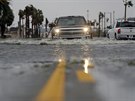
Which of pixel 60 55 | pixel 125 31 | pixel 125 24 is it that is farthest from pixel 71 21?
pixel 60 55

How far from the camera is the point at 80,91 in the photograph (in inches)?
220

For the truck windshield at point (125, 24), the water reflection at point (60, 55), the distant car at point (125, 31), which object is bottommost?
the water reflection at point (60, 55)

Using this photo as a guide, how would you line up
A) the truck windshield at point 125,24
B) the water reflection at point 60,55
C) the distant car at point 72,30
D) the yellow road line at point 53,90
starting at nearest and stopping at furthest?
the yellow road line at point 53,90 < the water reflection at point 60,55 < the distant car at point 72,30 < the truck windshield at point 125,24

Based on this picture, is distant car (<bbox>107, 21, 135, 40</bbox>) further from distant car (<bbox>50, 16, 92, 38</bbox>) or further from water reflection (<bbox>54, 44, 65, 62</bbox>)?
water reflection (<bbox>54, 44, 65, 62</bbox>)

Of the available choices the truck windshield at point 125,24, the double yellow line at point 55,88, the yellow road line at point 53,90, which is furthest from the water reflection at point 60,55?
the truck windshield at point 125,24

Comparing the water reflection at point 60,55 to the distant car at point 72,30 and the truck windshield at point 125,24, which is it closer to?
the distant car at point 72,30

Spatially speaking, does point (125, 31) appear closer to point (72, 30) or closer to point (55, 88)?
point (72, 30)

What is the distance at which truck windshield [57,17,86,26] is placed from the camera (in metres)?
27.9

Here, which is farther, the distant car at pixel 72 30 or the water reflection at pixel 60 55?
the distant car at pixel 72 30

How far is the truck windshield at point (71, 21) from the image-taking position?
27.9 m

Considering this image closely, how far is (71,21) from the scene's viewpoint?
28203 millimetres

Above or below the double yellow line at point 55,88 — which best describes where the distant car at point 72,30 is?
above

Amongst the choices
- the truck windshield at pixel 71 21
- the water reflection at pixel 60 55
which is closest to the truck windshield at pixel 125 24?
the truck windshield at pixel 71 21

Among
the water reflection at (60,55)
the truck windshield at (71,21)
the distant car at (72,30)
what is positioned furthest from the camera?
the truck windshield at (71,21)
